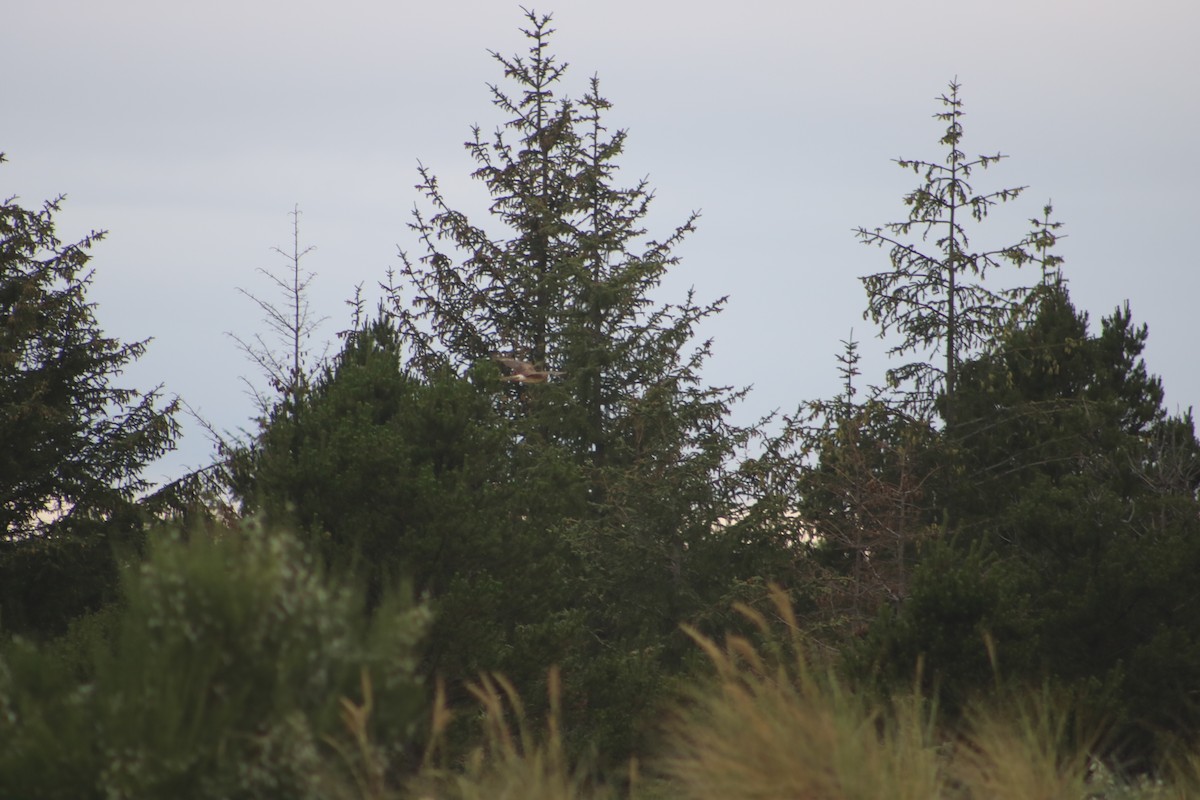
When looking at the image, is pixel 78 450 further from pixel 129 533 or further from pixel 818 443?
pixel 818 443

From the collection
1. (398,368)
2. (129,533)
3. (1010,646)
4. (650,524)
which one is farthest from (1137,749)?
(129,533)

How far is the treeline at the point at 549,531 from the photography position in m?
5.16

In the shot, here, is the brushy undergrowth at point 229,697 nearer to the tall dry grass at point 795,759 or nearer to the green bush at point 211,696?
the green bush at point 211,696

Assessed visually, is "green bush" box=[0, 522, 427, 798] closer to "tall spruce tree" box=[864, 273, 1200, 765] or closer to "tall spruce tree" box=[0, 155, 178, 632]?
"tall spruce tree" box=[864, 273, 1200, 765]

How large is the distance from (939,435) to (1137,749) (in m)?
11.7

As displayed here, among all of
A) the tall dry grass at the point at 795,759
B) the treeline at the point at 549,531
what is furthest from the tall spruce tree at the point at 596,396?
the tall dry grass at the point at 795,759

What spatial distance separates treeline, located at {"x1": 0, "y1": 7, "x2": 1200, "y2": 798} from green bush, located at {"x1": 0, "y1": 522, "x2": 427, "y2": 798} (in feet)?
0.05

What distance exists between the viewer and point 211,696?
512 cm

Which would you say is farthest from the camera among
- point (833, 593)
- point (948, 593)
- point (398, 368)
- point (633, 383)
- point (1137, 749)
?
point (633, 383)

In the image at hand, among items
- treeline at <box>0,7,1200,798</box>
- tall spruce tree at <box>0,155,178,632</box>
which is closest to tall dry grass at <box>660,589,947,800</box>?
treeline at <box>0,7,1200,798</box>

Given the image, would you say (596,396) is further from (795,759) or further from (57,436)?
(795,759)

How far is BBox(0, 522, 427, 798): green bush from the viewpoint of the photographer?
4.95 m

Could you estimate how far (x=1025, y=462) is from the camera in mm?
30328

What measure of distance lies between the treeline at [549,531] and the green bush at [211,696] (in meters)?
0.02
